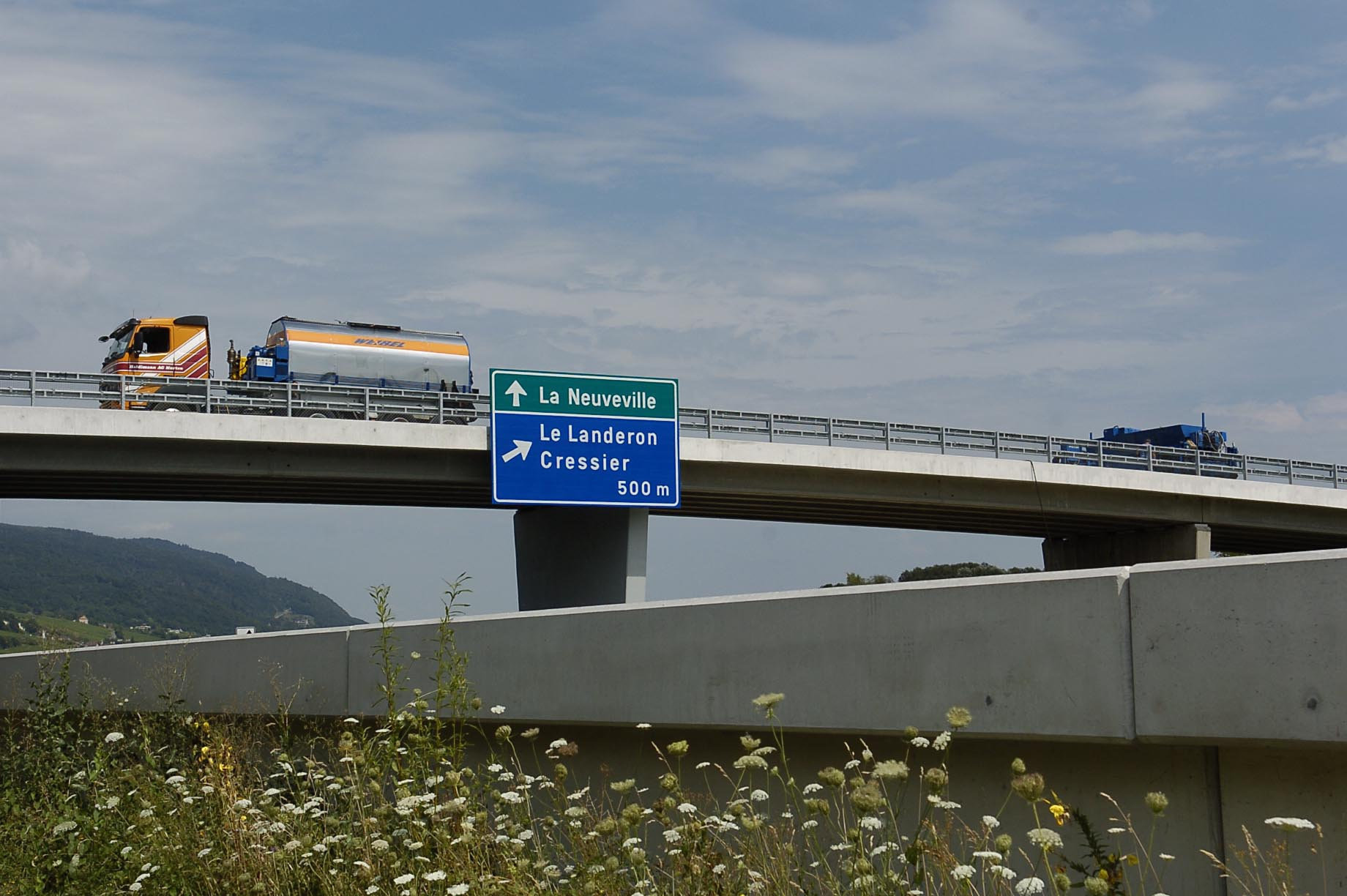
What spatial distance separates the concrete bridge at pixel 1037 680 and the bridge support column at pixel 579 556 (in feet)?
76.2

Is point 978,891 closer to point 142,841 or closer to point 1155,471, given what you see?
point 142,841

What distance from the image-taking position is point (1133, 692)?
4.34 meters

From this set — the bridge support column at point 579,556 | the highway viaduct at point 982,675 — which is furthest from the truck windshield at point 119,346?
the highway viaduct at point 982,675

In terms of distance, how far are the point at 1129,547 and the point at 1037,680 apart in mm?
42527

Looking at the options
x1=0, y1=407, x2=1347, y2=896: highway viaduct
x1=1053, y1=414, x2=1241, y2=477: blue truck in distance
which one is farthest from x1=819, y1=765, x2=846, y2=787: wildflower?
x1=1053, y1=414, x2=1241, y2=477: blue truck in distance

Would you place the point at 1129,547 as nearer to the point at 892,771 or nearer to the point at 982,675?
the point at 982,675

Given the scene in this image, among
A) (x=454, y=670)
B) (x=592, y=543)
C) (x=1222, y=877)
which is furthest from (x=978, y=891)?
(x=592, y=543)

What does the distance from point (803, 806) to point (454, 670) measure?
2.50 m

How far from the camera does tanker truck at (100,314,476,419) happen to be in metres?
41.0

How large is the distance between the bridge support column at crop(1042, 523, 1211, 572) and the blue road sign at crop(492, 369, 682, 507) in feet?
61.2

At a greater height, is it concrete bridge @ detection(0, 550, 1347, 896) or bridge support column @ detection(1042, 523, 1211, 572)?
bridge support column @ detection(1042, 523, 1211, 572)

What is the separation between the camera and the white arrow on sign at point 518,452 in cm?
2780

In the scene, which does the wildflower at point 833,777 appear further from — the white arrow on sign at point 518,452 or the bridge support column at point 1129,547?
the bridge support column at point 1129,547

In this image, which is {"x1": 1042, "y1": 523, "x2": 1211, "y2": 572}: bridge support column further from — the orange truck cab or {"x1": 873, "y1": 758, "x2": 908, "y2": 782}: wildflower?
{"x1": 873, "y1": 758, "x2": 908, "y2": 782}: wildflower
